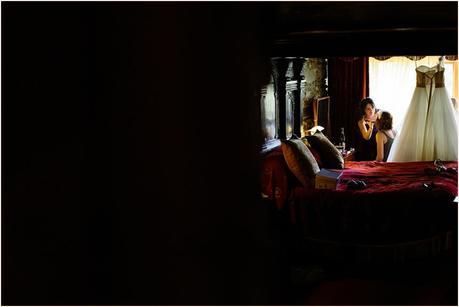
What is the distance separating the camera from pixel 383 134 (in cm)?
833

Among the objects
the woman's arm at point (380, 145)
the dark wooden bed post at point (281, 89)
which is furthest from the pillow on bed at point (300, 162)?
the woman's arm at point (380, 145)

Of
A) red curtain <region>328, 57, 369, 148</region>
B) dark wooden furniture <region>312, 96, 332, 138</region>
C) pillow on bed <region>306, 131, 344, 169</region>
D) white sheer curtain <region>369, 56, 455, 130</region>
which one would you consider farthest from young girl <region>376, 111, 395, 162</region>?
pillow on bed <region>306, 131, 344, 169</region>

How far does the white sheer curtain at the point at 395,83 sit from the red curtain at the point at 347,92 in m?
0.15

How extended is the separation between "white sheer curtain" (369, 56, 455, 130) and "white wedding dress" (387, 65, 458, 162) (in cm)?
85

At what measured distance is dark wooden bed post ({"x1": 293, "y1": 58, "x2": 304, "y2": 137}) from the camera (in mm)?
7930

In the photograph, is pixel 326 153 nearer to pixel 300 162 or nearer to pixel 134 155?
pixel 300 162

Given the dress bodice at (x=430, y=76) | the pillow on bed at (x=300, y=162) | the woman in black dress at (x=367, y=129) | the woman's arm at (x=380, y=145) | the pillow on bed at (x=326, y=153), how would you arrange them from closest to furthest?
the pillow on bed at (x=300, y=162) → the pillow on bed at (x=326, y=153) → the dress bodice at (x=430, y=76) → the woman's arm at (x=380, y=145) → the woman in black dress at (x=367, y=129)

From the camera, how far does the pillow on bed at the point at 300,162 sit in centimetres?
599

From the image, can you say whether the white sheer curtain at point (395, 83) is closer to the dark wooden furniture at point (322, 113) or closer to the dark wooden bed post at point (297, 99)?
the dark wooden furniture at point (322, 113)

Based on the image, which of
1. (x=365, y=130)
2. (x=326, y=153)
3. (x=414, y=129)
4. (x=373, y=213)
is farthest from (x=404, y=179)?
(x=365, y=130)

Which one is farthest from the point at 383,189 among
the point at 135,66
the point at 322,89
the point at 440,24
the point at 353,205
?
the point at 135,66

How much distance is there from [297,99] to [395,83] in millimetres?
1820

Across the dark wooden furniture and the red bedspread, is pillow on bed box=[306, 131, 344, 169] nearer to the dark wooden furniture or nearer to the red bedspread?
the red bedspread

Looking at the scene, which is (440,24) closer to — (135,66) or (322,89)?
(135,66)
